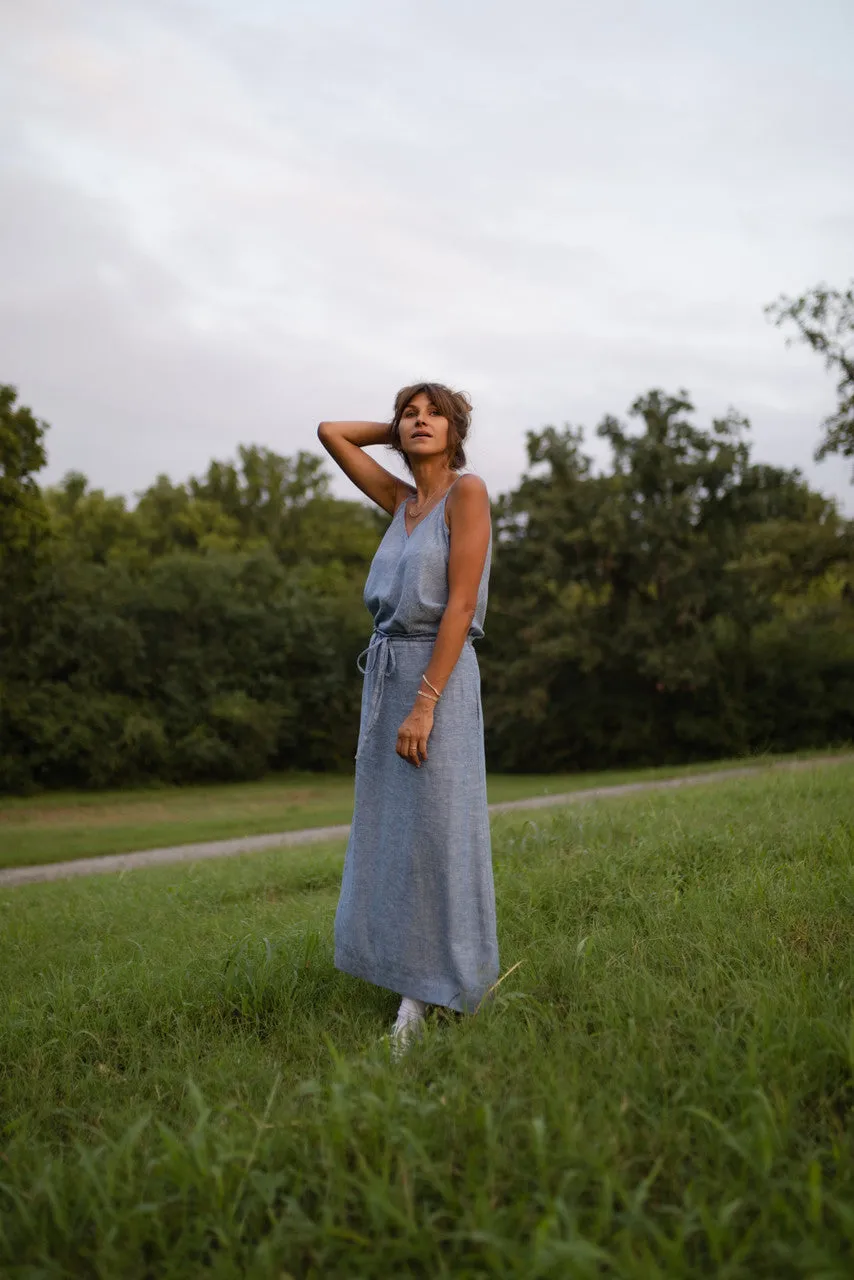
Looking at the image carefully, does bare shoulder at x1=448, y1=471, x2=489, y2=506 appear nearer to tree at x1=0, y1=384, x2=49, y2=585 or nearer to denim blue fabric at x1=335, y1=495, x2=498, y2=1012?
denim blue fabric at x1=335, y1=495, x2=498, y2=1012

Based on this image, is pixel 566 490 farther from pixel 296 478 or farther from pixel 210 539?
pixel 296 478

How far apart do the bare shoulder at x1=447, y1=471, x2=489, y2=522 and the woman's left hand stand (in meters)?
0.64

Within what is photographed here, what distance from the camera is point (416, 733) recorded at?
3225mm

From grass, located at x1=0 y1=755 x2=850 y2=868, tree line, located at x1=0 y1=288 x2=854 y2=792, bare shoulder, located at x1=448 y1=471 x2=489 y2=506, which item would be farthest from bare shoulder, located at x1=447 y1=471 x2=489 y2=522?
tree line, located at x1=0 y1=288 x2=854 y2=792

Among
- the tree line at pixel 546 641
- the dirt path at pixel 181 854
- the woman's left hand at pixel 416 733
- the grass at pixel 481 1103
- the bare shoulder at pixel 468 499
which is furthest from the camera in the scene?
the tree line at pixel 546 641

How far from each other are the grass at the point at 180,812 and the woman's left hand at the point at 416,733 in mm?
9809

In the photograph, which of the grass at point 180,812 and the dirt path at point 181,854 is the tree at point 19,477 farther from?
the dirt path at point 181,854

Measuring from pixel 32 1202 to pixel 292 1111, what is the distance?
1.88 ft

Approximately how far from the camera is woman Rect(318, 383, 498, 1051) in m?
3.25

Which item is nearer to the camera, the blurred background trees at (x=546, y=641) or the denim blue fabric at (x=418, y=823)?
the denim blue fabric at (x=418, y=823)

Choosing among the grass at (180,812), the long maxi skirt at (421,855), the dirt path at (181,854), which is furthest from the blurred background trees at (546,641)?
the long maxi skirt at (421,855)

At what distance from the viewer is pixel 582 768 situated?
1166 inches

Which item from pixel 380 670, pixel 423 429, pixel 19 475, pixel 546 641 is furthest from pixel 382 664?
pixel 546 641

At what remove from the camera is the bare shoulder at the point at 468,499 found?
11.0 ft
